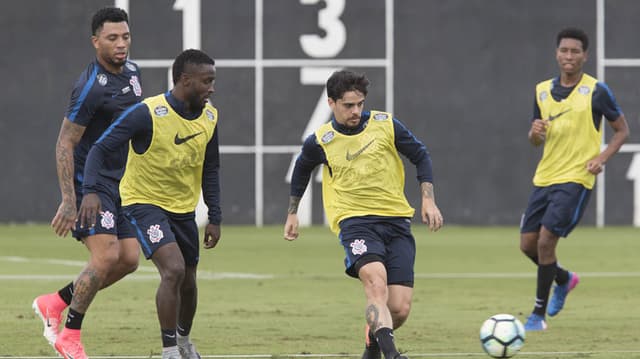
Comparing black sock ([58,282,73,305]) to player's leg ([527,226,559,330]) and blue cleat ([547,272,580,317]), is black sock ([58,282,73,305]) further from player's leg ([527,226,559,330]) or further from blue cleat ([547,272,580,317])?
blue cleat ([547,272,580,317])

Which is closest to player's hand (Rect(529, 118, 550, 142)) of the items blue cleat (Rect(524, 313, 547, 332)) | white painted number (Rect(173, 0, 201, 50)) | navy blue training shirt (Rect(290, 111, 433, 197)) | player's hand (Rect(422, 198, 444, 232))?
blue cleat (Rect(524, 313, 547, 332))

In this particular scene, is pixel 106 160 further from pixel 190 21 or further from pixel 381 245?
pixel 190 21

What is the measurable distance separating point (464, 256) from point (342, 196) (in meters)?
10.6

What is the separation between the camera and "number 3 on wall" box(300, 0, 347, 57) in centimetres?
2516

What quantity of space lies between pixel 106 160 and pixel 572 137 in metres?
4.36

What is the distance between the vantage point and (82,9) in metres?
25.6

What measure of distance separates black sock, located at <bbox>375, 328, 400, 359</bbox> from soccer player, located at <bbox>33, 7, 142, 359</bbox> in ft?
6.88

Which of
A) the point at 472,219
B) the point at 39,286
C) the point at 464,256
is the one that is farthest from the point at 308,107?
the point at 39,286

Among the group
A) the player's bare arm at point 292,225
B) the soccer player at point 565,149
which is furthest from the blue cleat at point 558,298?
the player's bare arm at point 292,225

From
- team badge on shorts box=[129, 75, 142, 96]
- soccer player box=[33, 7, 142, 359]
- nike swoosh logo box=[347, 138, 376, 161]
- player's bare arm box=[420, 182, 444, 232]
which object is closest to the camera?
player's bare arm box=[420, 182, 444, 232]

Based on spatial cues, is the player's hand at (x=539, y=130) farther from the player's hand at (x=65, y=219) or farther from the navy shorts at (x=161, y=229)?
the player's hand at (x=65, y=219)

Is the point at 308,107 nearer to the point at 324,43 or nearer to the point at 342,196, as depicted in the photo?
the point at 324,43

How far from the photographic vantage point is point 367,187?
9.47 metres

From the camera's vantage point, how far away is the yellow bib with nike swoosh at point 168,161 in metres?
9.46
